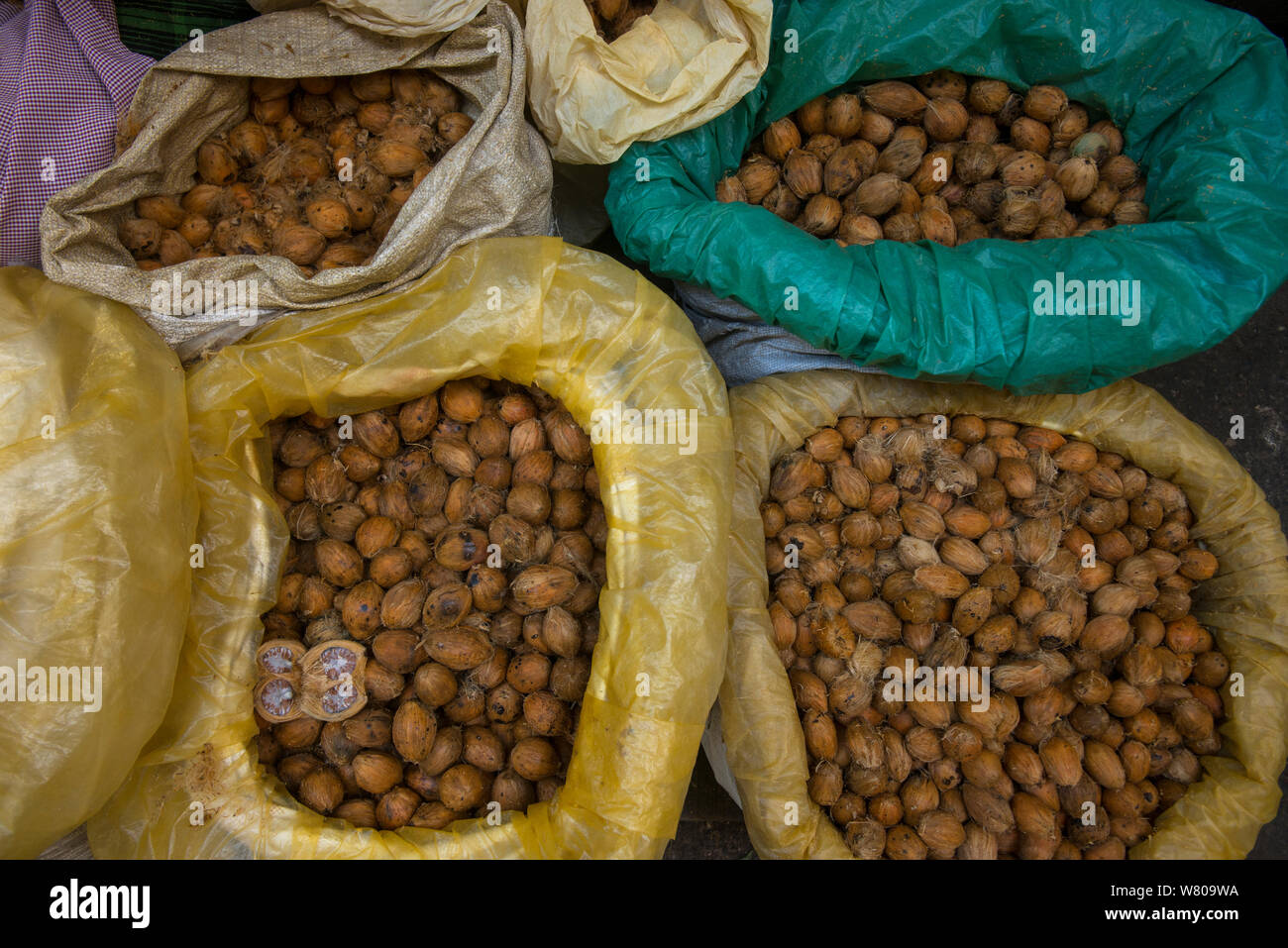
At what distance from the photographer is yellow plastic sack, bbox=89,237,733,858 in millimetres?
1737

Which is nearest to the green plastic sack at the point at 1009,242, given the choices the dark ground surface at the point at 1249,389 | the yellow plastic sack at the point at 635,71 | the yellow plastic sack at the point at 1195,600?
the yellow plastic sack at the point at 635,71


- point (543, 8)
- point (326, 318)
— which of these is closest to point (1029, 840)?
point (326, 318)

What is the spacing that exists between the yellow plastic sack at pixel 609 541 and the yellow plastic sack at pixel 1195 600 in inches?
6.8

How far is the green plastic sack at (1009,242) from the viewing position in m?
1.91

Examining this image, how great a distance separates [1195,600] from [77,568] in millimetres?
2764

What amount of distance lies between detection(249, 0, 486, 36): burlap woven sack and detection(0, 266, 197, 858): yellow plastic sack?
3.18 feet

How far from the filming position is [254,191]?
211 cm

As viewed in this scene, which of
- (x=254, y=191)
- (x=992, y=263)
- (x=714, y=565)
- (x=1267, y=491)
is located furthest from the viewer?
(x=1267, y=491)

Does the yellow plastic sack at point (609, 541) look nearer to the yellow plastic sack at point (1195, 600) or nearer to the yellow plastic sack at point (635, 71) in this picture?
the yellow plastic sack at point (1195, 600)

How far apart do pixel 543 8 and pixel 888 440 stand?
1.39m

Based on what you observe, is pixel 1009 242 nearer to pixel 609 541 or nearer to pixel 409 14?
pixel 609 541

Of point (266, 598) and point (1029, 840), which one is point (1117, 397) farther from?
point (266, 598)

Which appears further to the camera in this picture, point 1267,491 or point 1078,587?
point 1267,491

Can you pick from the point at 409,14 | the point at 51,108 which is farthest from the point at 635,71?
the point at 51,108
